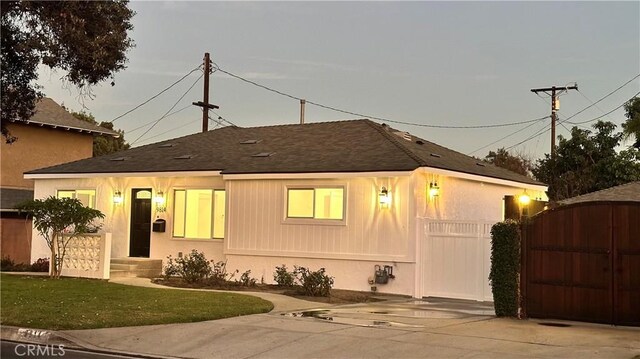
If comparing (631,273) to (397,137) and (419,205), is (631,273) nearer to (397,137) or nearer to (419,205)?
(419,205)

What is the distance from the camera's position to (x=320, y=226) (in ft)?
67.3

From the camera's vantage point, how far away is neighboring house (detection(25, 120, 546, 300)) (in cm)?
1895

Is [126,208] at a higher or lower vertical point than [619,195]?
lower

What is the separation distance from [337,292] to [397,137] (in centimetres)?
640

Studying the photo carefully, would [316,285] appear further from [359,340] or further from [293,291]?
[359,340]

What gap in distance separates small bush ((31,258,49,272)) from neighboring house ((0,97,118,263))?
4061 millimetres

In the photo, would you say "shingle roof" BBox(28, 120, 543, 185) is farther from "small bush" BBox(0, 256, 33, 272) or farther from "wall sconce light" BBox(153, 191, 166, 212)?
"small bush" BBox(0, 256, 33, 272)

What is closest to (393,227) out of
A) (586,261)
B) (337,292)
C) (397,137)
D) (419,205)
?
(419,205)

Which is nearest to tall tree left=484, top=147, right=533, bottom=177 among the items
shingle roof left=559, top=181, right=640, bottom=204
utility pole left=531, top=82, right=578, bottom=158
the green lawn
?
utility pole left=531, top=82, right=578, bottom=158

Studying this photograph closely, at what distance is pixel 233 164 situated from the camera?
895 inches

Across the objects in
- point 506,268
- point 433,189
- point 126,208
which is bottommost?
point 506,268

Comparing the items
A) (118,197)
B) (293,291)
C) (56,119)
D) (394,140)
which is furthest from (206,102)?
(293,291)

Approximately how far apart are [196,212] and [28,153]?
11.9 meters

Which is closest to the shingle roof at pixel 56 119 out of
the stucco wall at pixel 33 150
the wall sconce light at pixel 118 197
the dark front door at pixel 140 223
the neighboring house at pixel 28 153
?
the neighboring house at pixel 28 153
